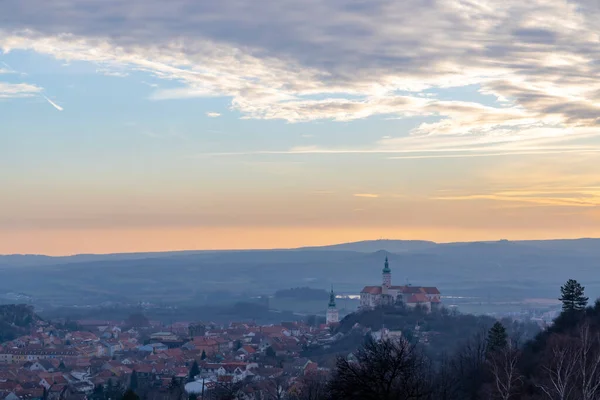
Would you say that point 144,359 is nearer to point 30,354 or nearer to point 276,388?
point 30,354

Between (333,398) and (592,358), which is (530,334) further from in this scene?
(333,398)

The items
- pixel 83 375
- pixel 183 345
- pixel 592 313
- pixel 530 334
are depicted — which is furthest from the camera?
pixel 183 345

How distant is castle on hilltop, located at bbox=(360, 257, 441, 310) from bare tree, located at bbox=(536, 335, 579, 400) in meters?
98.7

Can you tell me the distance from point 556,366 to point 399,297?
113 m

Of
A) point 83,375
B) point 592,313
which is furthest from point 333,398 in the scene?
point 83,375

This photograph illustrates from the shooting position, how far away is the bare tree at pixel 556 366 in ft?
130

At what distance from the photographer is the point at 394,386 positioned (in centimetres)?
3250

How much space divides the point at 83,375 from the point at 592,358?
8065 centimetres

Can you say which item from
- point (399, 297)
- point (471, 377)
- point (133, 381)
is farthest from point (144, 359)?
point (471, 377)

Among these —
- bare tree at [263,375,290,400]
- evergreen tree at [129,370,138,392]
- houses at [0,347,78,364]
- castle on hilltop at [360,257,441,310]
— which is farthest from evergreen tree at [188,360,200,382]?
castle on hilltop at [360,257,441,310]

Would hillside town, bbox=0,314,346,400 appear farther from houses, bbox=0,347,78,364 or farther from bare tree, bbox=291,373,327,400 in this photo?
bare tree, bbox=291,373,327,400

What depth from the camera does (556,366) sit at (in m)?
43.0

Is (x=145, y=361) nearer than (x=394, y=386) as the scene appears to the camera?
No

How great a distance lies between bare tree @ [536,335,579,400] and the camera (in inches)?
1557
